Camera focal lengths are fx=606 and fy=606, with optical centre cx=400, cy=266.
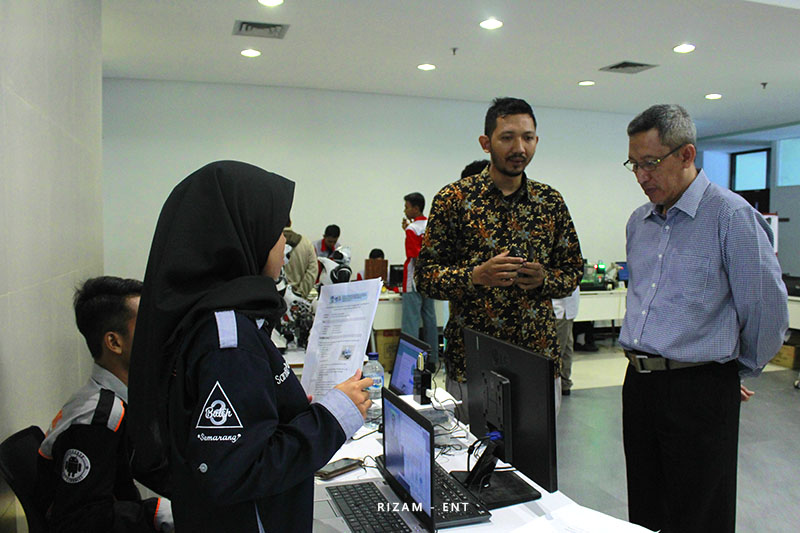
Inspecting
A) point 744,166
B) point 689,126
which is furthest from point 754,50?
point 744,166

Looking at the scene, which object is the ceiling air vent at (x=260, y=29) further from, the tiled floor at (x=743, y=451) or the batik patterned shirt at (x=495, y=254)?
the tiled floor at (x=743, y=451)

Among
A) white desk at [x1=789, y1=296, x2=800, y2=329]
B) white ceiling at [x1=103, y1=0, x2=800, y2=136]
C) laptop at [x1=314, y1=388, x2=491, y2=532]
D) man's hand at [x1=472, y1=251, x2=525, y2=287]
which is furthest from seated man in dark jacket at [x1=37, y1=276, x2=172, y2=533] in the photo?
white desk at [x1=789, y1=296, x2=800, y2=329]

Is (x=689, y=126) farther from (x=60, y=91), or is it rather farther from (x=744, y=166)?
(x=744, y=166)

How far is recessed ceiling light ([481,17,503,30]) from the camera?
4723mm

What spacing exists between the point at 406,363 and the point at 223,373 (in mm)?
1563

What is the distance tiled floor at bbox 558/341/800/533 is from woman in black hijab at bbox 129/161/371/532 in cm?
251

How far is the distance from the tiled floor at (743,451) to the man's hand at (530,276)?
5.38 feet

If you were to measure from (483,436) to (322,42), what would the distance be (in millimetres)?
4520

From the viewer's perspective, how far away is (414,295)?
20.2 feet

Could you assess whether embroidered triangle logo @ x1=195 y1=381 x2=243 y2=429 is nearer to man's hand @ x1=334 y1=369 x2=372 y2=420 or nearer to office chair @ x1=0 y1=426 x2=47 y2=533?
man's hand @ x1=334 y1=369 x2=372 y2=420

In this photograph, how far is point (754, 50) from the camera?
5496 mm

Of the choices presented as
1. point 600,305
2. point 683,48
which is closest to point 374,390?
point 683,48

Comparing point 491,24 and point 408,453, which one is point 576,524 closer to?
point 408,453

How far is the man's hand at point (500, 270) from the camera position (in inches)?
81.5
